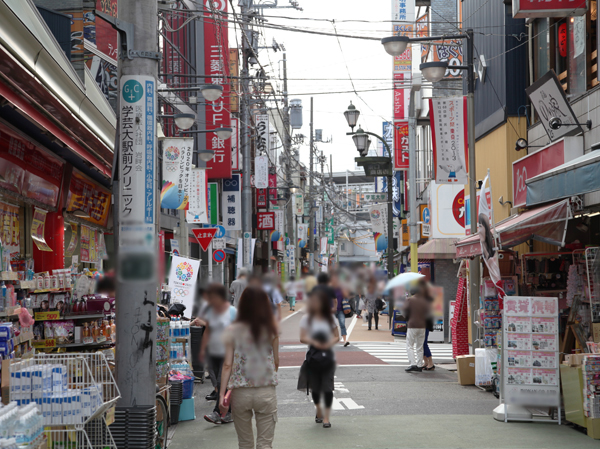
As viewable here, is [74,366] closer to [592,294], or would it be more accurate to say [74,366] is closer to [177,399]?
[177,399]

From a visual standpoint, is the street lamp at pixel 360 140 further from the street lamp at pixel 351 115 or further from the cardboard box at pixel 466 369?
the cardboard box at pixel 466 369

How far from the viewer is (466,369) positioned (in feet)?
40.0

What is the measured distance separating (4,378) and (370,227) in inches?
147

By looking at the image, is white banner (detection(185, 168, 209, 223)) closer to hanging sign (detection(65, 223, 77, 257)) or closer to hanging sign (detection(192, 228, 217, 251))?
hanging sign (detection(65, 223, 77, 257))

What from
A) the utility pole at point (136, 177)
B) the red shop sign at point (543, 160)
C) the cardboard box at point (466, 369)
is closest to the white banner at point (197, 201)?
the utility pole at point (136, 177)

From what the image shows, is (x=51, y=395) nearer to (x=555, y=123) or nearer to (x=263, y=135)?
(x=555, y=123)

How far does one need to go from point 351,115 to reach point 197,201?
9634mm

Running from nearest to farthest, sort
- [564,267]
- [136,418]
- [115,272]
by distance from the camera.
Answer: [115,272], [136,418], [564,267]

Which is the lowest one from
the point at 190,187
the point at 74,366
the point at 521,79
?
the point at 74,366

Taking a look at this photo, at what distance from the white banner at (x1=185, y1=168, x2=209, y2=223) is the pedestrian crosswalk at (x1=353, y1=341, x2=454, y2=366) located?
6.54 metres

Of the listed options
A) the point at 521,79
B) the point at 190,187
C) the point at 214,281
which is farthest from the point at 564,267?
the point at 214,281

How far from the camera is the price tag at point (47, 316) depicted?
7.00m

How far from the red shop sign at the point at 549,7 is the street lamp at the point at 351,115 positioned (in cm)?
850

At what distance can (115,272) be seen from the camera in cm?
210
